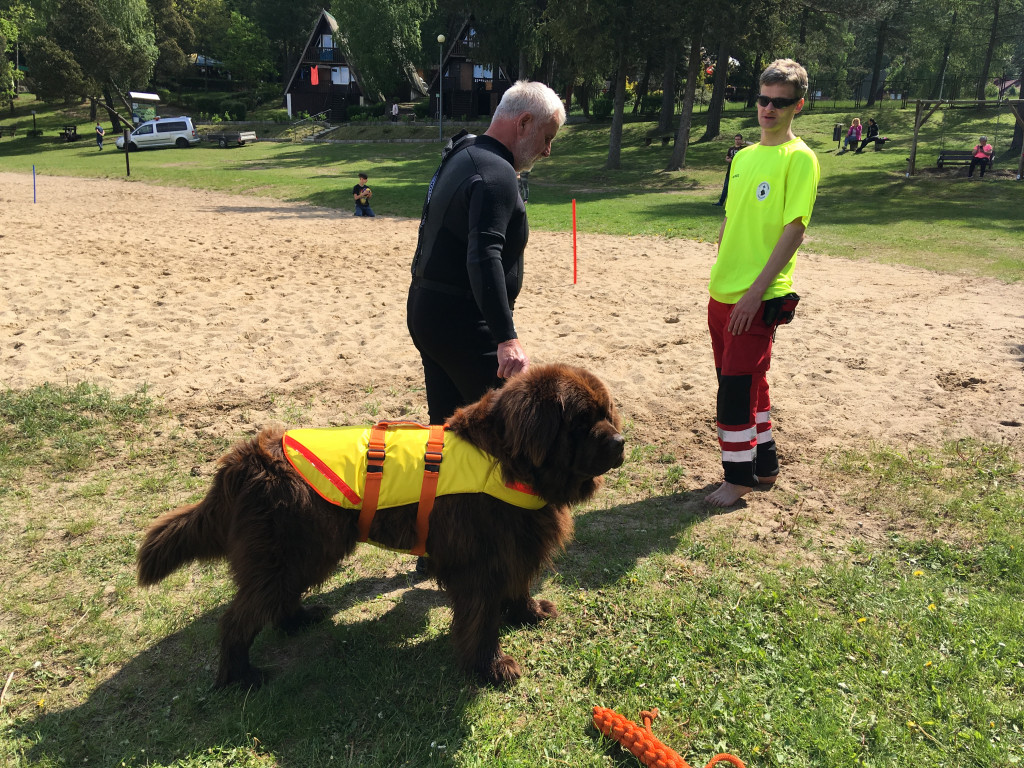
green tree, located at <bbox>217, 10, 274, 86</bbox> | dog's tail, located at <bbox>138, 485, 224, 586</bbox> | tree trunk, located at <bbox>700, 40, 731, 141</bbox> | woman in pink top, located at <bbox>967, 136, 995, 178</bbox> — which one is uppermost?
green tree, located at <bbox>217, 10, 274, 86</bbox>

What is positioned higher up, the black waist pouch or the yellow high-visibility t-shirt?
the yellow high-visibility t-shirt

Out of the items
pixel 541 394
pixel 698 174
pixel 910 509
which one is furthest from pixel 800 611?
pixel 698 174

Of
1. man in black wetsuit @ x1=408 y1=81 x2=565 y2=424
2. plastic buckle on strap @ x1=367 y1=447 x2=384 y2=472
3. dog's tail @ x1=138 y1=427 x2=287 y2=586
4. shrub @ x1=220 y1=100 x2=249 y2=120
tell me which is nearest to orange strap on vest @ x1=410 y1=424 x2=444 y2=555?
plastic buckle on strap @ x1=367 y1=447 x2=384 y2=472

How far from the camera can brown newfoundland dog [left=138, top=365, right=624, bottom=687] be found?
2.73 metres

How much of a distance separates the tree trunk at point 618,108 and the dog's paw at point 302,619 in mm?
26652

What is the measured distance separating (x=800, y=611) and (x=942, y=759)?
3.08 feet

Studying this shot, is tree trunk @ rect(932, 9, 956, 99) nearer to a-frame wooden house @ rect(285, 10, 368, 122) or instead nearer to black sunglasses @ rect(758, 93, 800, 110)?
a-frame wooden house @ rect(285, 10, 368, 122)

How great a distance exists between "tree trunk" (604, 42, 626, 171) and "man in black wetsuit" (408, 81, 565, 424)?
2527 centimetres

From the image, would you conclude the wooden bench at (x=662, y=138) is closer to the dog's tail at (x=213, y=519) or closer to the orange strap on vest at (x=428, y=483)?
the orange strap on vest at (x=428, y=483)

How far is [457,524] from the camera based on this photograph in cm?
284

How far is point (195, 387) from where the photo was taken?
630 cm

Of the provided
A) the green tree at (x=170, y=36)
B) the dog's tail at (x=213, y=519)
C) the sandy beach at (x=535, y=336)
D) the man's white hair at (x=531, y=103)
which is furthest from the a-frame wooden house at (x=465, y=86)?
the dog's tail at (x=213, y=519)

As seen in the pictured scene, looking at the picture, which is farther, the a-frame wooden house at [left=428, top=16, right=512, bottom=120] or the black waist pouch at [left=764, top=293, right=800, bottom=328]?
the a-frame wooden house at [left=428, top=16, right=512, bottom=120]

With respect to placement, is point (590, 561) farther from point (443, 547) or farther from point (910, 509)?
point (910, 509)
